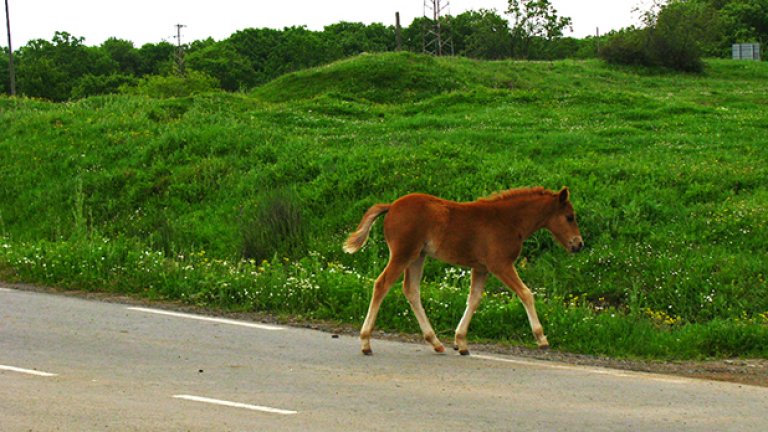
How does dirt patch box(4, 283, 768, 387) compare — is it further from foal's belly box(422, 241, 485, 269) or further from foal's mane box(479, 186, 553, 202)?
foal's mane box(479, 186, 553, 202)

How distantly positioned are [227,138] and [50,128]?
646 cm

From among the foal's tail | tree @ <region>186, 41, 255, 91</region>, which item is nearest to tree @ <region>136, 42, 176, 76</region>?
tree @ <region>186, 41, 255, 91</region>

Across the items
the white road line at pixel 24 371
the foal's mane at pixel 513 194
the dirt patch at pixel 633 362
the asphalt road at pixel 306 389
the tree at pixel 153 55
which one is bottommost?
the dirt patch at pixel 633 362

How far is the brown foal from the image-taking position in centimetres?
988

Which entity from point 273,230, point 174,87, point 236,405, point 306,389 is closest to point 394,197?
point 273,230

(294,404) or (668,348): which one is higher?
(294,404)

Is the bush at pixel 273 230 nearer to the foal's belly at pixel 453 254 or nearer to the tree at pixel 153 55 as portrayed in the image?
the foal's belly at pixel 453 254

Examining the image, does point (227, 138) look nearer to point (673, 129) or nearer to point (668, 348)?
point (673, 129)

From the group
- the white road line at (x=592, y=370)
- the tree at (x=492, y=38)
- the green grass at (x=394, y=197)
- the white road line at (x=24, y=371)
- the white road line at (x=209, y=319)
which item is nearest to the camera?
the white road line at (x=24, y=371)

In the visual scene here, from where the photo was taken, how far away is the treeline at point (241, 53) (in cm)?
8450

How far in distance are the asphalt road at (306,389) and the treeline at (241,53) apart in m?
67.1

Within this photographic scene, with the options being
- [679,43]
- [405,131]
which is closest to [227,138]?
[405,131]

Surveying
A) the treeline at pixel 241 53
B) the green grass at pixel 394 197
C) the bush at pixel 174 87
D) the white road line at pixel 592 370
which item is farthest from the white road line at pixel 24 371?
the treeline at pixel 241 53

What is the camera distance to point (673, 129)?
24438 mm
